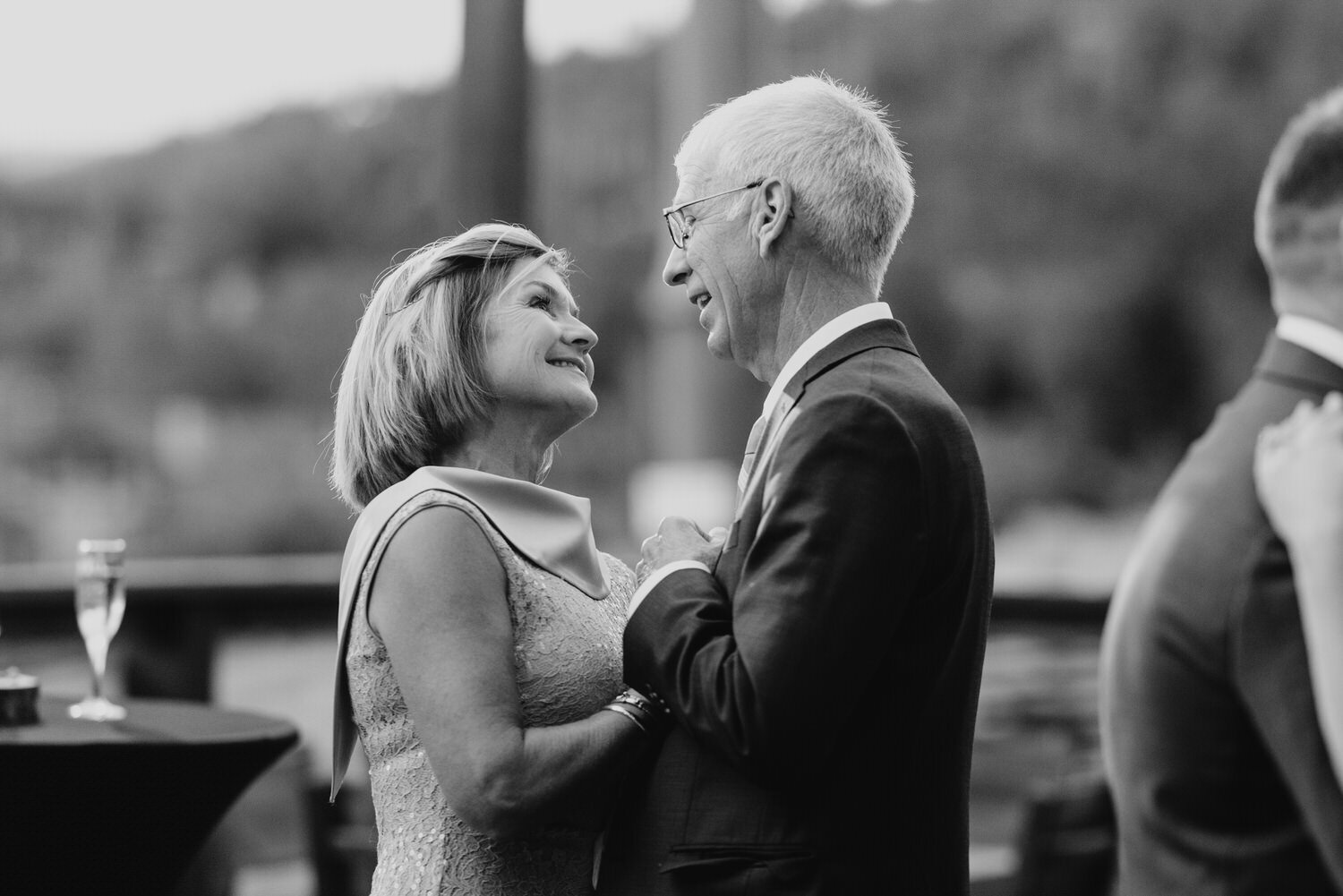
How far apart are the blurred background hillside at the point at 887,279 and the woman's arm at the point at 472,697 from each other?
448 inches

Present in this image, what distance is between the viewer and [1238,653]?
4.82 ft

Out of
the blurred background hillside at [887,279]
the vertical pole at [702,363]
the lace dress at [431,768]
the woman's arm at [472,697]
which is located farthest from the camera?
the blurred background hillside at [887,279]

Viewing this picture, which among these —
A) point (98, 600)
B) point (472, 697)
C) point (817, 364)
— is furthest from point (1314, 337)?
point (98, 600)

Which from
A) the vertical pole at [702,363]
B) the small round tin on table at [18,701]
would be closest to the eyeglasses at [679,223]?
the small round tin on table at [18,701]

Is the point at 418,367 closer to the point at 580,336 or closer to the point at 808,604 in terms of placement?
the point at 580,336

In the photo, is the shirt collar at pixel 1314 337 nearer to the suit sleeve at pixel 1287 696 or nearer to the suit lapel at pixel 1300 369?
the suit lapel at pixel 1300 369

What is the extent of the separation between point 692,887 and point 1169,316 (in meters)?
14.1

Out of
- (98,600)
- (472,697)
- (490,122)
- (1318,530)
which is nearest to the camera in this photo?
(1318,530)

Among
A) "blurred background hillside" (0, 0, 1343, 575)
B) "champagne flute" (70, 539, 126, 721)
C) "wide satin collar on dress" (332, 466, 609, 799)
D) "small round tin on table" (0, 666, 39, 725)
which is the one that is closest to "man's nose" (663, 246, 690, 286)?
"wide satin collar on dress" (332, 466, 609, 799)

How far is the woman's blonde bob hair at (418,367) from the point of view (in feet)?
6.36

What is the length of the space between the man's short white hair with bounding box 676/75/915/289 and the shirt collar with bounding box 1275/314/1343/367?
489 millimetres

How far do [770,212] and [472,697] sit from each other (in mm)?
693

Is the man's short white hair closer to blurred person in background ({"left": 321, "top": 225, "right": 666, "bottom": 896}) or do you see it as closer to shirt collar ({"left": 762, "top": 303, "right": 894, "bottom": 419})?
shirt collar ({"left": 762, "top": 303, "right": 894, "bottom": 419})

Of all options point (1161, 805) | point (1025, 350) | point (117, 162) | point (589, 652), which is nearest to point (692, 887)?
point (589, 652)
